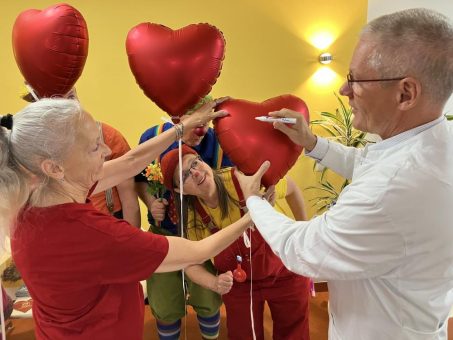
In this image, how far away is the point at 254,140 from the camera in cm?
145

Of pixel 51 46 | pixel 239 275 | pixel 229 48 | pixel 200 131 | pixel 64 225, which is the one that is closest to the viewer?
pixel 64 225

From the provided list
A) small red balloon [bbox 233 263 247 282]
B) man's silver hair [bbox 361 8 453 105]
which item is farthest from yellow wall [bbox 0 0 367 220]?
man's silver hair [bbox 361 8 453 105]

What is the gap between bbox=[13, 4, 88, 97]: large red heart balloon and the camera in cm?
143

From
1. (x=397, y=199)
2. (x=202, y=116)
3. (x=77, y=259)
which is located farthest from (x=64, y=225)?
(x=397, y=199)

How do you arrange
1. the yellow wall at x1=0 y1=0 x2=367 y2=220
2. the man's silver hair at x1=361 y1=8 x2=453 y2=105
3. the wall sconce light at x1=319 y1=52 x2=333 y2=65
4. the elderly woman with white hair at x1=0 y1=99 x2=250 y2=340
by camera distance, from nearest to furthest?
the man's silver hair at x1=361 y1=8 x2=453 y2=105 < the elderly woman with white hair at x1=0 y1=99 x2=250 y2=340 < the yellow wall at x1=0 y1=0 x2=367 y2=220 < the wall sconce light at x1=319 y1=52 x2=333 y2=65

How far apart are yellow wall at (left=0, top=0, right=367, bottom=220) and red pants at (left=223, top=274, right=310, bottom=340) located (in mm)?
1679

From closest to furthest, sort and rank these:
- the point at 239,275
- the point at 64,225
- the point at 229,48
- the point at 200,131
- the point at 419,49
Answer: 1. the point at 419,49
2. the point at 64,225
3. the point at 239,275
4. the point at 200,131
5. the point at 229,48

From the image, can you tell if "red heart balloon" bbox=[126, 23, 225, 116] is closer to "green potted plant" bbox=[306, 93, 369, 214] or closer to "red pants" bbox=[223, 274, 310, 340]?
"red pants" bbox=[223, 274, 310, 340]

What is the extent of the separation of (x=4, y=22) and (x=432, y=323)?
3.17 m

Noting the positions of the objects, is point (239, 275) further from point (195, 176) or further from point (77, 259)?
point (77, 259)

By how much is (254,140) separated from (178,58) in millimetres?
420

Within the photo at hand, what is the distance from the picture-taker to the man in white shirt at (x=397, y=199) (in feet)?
3.13

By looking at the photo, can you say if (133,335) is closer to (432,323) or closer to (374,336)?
(374,336)

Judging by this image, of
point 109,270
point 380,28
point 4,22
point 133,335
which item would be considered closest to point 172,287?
point 133,335
